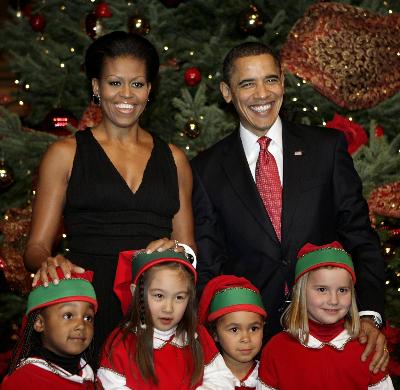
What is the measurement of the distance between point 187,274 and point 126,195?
0.41 metres

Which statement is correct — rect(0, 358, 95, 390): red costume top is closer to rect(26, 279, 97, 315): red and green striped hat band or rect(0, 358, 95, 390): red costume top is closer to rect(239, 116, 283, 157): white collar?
rect(26, 279, 97, 315): red and green striped hat band

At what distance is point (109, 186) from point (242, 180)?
0.59m

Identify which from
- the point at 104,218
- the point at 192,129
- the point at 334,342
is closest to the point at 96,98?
the point at 104,218

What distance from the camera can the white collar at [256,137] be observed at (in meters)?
4.06

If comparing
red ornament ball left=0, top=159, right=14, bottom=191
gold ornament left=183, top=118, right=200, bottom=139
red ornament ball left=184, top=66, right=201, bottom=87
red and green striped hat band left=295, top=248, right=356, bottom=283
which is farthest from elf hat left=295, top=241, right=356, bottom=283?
red ornament ball left=0, top=159, right=14, bottom=191

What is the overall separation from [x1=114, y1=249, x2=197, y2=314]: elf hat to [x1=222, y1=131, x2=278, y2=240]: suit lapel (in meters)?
0.38

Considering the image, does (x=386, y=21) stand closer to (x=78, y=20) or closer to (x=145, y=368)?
(x=78, y=20)

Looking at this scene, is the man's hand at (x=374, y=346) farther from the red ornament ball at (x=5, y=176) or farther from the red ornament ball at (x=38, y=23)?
the red ornament ball at (x=38, y=23)

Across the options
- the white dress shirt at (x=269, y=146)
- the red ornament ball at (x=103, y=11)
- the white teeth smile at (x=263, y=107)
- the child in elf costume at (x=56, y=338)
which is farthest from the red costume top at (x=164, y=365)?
the red ornament ball at (x=103, y=11)

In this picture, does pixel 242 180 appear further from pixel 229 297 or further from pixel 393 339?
pixel 393 339

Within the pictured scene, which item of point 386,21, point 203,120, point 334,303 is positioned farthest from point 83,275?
point 386,21

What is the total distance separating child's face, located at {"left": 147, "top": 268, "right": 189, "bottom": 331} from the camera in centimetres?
365

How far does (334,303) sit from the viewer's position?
378 centimetres

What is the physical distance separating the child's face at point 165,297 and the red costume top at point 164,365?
7cm
